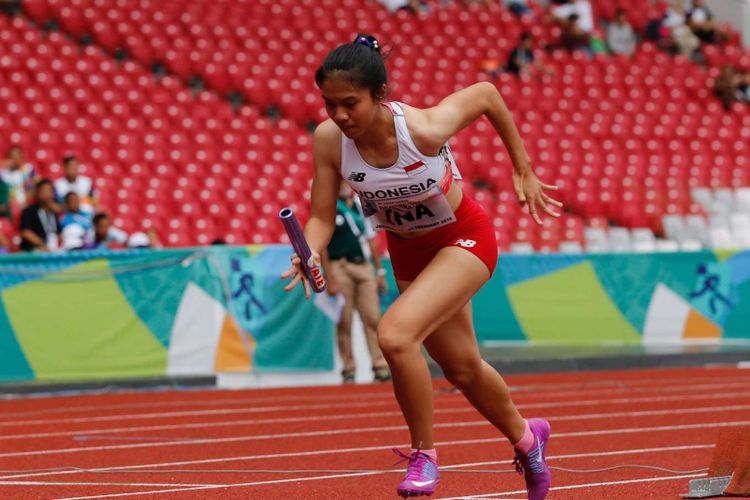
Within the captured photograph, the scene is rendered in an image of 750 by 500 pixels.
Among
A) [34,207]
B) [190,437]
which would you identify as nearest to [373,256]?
[34,207]

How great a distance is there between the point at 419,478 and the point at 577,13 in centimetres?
2119

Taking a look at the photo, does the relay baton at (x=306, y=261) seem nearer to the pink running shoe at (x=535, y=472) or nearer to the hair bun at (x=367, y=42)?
the hair bun at (x=367, y=42)

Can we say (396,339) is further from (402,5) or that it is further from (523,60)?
(402,5)

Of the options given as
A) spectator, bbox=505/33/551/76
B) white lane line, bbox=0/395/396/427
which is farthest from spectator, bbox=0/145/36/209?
spectator, bbox=505/33/551/76

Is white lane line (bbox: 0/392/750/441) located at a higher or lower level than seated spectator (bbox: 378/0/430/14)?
lower

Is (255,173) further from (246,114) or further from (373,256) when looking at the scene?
(373,256)

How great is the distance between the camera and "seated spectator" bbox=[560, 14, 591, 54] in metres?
24.7

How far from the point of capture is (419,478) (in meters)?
5.09

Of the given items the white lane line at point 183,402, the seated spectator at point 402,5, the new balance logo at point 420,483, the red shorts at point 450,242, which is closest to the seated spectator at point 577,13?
the seated spectator at point 402,5

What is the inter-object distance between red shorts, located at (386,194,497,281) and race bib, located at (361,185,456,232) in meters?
0.05

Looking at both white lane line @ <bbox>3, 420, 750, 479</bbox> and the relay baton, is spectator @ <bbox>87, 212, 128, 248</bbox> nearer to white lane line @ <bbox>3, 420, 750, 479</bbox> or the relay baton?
white lane line @ <bbox>3, 420, 750, 479</bbox>

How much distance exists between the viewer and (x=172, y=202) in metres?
17.2

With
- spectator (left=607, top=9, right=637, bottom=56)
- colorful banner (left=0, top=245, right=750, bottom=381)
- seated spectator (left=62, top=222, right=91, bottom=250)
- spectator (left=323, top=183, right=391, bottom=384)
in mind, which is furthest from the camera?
spectator (left=607, top=9, right=637, bottom=56)

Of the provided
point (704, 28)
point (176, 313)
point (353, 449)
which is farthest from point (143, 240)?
point (704, 28)
